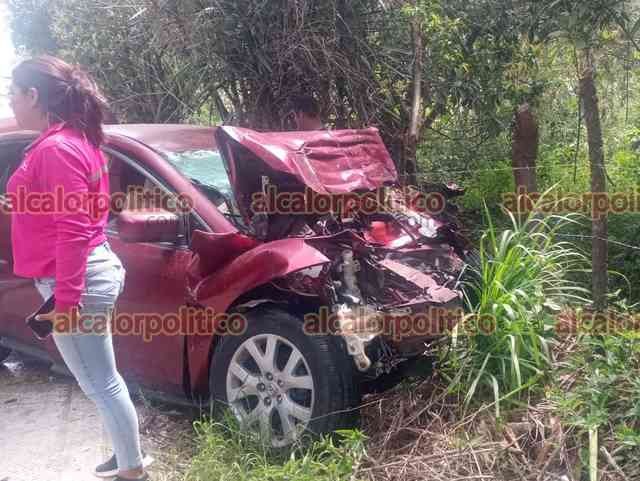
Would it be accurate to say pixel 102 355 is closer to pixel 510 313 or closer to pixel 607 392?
pixel 510 313

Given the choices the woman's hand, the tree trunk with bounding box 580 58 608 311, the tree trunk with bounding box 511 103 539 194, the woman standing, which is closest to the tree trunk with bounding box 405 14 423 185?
the tree trunk with bounding box 511 103 539 194

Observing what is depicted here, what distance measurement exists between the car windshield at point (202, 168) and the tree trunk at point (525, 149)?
88.6 inches

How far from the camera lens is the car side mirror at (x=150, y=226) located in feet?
10.5

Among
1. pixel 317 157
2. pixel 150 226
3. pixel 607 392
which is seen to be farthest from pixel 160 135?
pixel 607 392

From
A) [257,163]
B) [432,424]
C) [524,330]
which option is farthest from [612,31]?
[432,424]

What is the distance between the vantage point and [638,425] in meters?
2.79

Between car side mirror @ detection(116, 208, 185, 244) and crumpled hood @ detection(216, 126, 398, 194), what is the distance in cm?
38

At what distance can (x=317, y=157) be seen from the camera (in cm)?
351

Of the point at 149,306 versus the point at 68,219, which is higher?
the point at 68,219

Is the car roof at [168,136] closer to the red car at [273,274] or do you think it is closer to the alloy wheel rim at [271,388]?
the red car at [273,274]

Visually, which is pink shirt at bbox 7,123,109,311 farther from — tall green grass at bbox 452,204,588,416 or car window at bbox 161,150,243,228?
tall green grass at bbox 452,204,588,416

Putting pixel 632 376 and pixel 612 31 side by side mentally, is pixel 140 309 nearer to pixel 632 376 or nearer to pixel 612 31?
pixel 632 376

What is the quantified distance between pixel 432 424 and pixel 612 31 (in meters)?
2.76

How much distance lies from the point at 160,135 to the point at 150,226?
3.06ft
